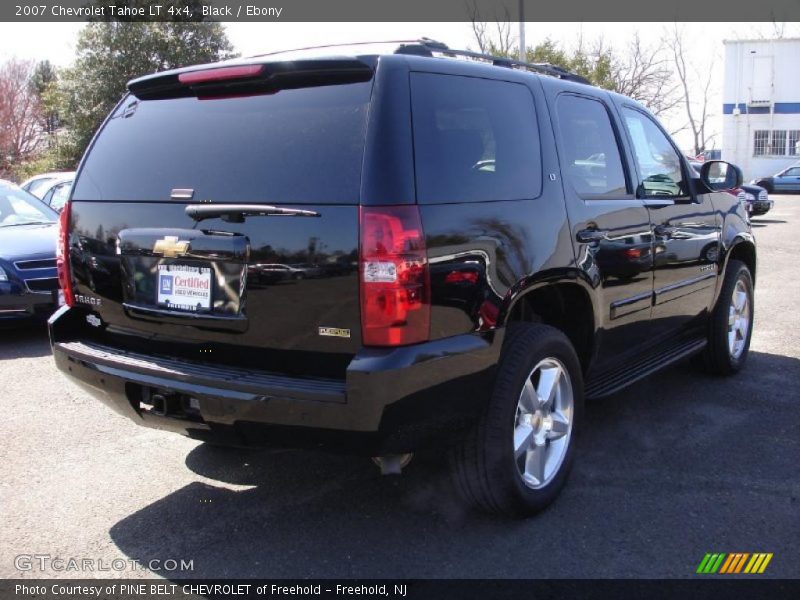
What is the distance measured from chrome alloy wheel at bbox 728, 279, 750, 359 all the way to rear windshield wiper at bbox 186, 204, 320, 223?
3.85m

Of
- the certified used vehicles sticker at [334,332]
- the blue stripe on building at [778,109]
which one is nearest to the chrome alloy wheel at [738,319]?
the certified used vehicles sticker at [334,332]

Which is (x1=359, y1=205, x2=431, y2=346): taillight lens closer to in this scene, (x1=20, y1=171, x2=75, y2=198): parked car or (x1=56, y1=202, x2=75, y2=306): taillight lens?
(x1=56, y1=202, x2=75, y2=306): taillight lens

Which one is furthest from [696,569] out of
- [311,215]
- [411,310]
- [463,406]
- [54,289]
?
[54,289]

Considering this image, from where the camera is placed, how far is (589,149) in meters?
4.16

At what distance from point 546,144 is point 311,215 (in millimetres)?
1385

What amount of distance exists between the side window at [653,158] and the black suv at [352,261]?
0.75 meters

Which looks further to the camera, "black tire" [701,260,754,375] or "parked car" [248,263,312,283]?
"black tire" [701,260,754,375]

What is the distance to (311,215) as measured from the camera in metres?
2.89

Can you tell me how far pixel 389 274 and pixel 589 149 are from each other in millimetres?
1847

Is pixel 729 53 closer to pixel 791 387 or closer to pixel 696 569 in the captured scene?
pixel 791 387

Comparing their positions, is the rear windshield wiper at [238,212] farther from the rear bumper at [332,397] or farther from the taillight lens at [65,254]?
the taillight lens at [65,254]

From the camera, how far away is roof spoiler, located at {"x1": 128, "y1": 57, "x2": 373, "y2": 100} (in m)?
3.00

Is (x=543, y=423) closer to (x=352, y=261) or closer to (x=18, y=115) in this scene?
(x=352, y=261)

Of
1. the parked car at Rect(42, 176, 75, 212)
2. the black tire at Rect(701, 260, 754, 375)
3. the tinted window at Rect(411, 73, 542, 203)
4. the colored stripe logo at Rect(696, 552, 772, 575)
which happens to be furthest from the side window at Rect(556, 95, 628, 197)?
the parked car at Rect(42, 176, 75, 212)
